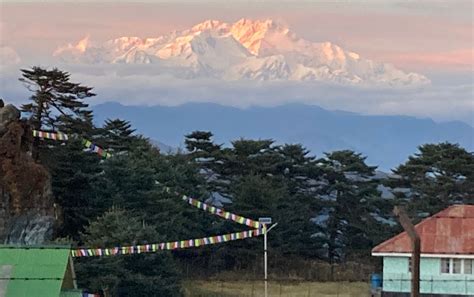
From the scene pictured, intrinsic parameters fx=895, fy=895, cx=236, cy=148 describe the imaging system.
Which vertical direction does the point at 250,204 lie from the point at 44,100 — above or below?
below

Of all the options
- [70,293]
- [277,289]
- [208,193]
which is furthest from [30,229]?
[208,193]

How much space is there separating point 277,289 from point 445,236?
6108 millimetres

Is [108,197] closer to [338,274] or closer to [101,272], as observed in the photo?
[101,272]

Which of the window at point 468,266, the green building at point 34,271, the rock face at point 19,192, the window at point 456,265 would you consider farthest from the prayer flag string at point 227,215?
the green building at point 34,271

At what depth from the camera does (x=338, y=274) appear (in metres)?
30.5

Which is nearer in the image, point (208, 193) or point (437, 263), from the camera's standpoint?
point (437, 263)

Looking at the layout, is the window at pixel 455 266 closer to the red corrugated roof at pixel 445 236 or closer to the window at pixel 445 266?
the window at pixel 445 266

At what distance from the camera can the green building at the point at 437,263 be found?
23469 millimetres

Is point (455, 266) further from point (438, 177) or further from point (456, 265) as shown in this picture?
point (438, 177)

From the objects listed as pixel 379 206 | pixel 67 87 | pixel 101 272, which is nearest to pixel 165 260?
pixel 101 272

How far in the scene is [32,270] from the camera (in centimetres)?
1675

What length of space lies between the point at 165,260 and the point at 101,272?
189 cm

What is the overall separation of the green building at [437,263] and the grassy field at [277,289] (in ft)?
8.59

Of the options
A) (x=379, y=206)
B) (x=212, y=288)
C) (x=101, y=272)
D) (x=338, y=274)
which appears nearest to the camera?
(x=101, y=272)
